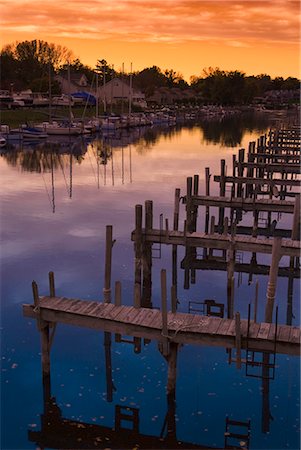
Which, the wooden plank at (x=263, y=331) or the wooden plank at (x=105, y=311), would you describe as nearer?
the wooden plank at (x=263, y=331)

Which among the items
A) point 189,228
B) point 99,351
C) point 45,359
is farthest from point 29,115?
point 45,359

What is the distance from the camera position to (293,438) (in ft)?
49.4

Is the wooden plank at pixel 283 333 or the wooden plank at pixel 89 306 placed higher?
the wooden plank at pixel 89 306

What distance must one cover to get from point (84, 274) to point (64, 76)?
135 metres

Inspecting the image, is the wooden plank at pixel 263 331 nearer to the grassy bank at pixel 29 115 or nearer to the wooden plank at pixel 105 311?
the wooden plank at pixel 105 311

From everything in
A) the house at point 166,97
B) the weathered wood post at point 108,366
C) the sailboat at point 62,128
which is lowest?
the weathered wood post at point 108,366

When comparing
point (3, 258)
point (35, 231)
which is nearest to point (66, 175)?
point (35, 231)

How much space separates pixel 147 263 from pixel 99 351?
6.15m

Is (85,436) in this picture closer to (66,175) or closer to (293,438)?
(293,438)

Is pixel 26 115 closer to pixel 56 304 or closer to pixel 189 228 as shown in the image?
pixel 189 228

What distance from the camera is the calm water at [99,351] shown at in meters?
15.8

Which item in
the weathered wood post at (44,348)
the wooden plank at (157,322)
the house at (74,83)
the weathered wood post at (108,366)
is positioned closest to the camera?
the wooden plank at (157,322)

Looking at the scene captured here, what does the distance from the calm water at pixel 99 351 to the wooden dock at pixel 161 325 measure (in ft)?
7.46

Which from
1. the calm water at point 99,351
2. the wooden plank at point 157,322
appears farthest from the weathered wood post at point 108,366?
the wooden plank at point 157,322
